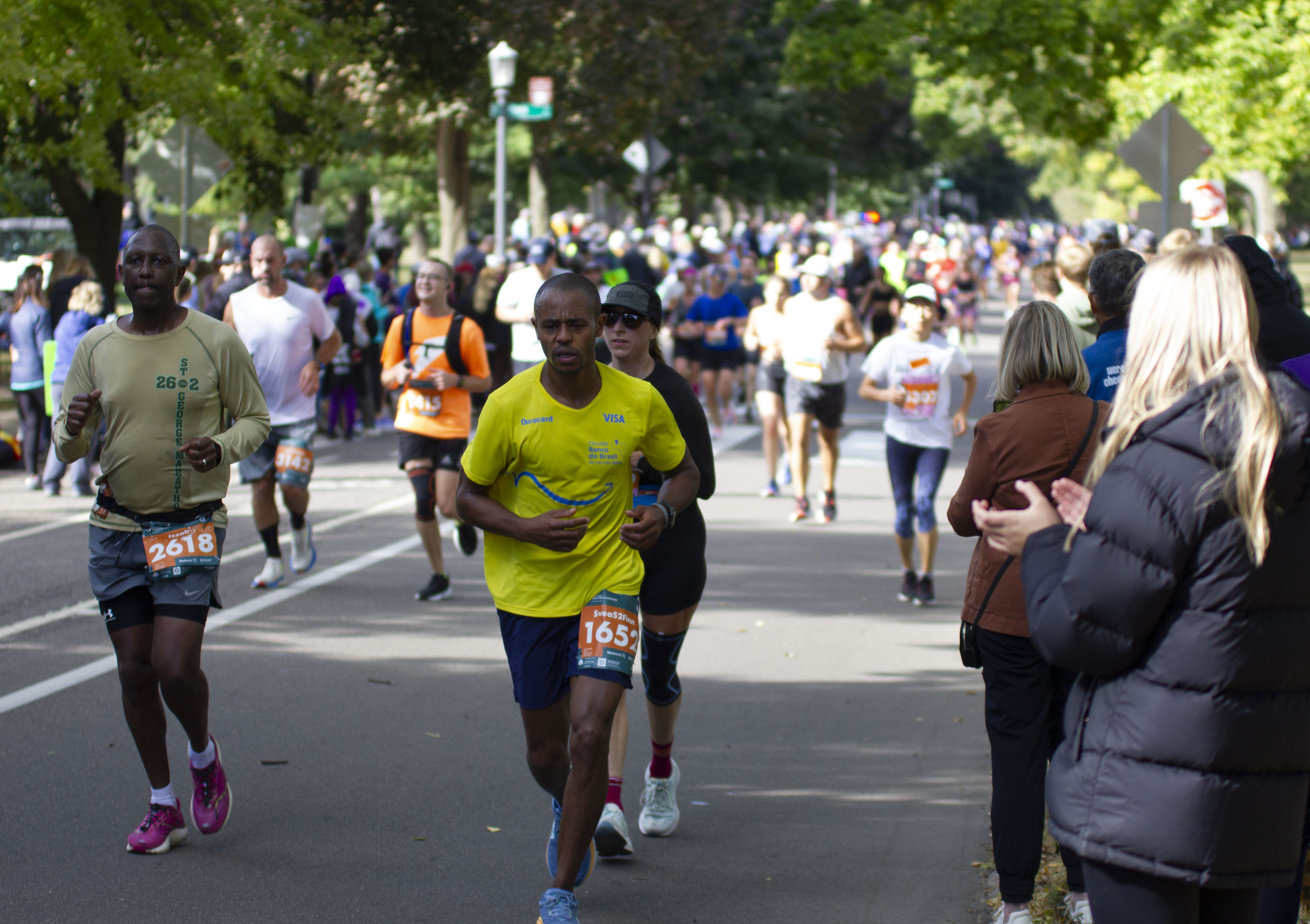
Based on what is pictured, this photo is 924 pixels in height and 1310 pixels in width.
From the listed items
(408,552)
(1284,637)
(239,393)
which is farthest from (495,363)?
(1284,637)

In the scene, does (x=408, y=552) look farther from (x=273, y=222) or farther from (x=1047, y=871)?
(x=273, y=222)

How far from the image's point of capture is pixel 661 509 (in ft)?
15.0

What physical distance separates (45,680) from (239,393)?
9.09 ft

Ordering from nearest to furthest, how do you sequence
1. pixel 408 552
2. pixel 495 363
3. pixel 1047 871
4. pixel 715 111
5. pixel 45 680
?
pixel 1047 871
pixel 45 680
pixel 408 552
pixel 495 363
pixel 715 111

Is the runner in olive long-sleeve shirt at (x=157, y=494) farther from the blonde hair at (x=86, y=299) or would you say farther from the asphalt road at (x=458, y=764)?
the blonde hair at (x=86, y=299)

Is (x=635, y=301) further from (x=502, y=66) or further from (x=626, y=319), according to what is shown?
(x=502, y=66)

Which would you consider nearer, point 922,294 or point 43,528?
point 922,294

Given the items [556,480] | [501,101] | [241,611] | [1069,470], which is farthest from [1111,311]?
[501,101]

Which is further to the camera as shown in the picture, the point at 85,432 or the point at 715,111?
the point at 715,111

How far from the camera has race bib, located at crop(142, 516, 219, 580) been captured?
5.00 m

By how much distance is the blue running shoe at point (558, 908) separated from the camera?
13.8 ft

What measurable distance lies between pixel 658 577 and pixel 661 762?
69cm

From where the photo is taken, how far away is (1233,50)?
78.4 feet

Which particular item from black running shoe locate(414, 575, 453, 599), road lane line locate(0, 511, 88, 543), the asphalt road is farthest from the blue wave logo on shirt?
road lane line locate(0, 511, 88, 543)
